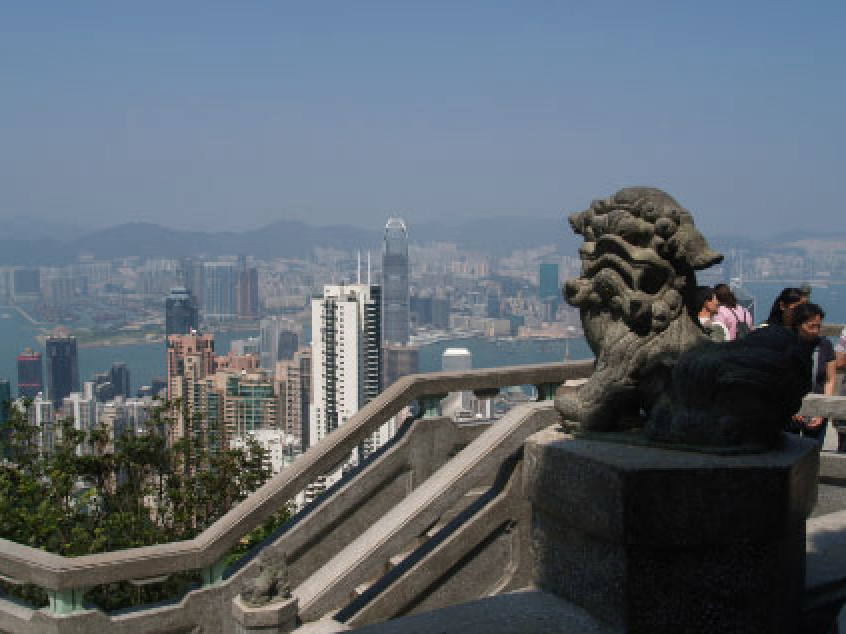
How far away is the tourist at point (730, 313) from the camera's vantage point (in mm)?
6176

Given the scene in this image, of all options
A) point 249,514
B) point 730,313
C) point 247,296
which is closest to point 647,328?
point 249,514

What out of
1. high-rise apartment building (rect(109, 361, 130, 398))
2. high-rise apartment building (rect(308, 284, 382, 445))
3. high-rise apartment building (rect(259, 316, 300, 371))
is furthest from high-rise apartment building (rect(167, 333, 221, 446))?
high-rise apartment building (rect(259, 316, 300, 371))

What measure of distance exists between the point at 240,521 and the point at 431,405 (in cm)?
173

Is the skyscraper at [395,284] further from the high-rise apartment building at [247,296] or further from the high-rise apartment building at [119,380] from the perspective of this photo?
the high-rise apartment building at [119,380]

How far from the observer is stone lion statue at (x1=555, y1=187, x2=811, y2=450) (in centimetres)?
316

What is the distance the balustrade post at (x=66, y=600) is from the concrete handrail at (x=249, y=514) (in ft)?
0.23

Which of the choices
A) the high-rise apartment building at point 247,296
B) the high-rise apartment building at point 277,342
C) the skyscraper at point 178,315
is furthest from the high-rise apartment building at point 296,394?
the high-rise apartment building at point 247,296

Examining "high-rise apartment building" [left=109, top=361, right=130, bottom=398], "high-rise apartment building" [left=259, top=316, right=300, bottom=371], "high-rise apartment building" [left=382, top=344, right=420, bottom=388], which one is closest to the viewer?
"high-rise apartment building" [left=382, top=344, right=420, bottom=388]

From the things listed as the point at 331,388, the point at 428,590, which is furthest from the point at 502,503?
the point at 331,388

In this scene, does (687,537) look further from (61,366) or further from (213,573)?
(61,366)

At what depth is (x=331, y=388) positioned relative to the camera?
42.0m

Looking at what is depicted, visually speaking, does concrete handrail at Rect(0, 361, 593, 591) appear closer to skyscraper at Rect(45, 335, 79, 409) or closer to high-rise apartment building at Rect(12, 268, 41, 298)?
skyscraper at Rect(45, 335, 79, 409)

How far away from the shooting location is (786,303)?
5.72 m

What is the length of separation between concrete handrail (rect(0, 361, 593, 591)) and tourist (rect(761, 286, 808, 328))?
1642mm
